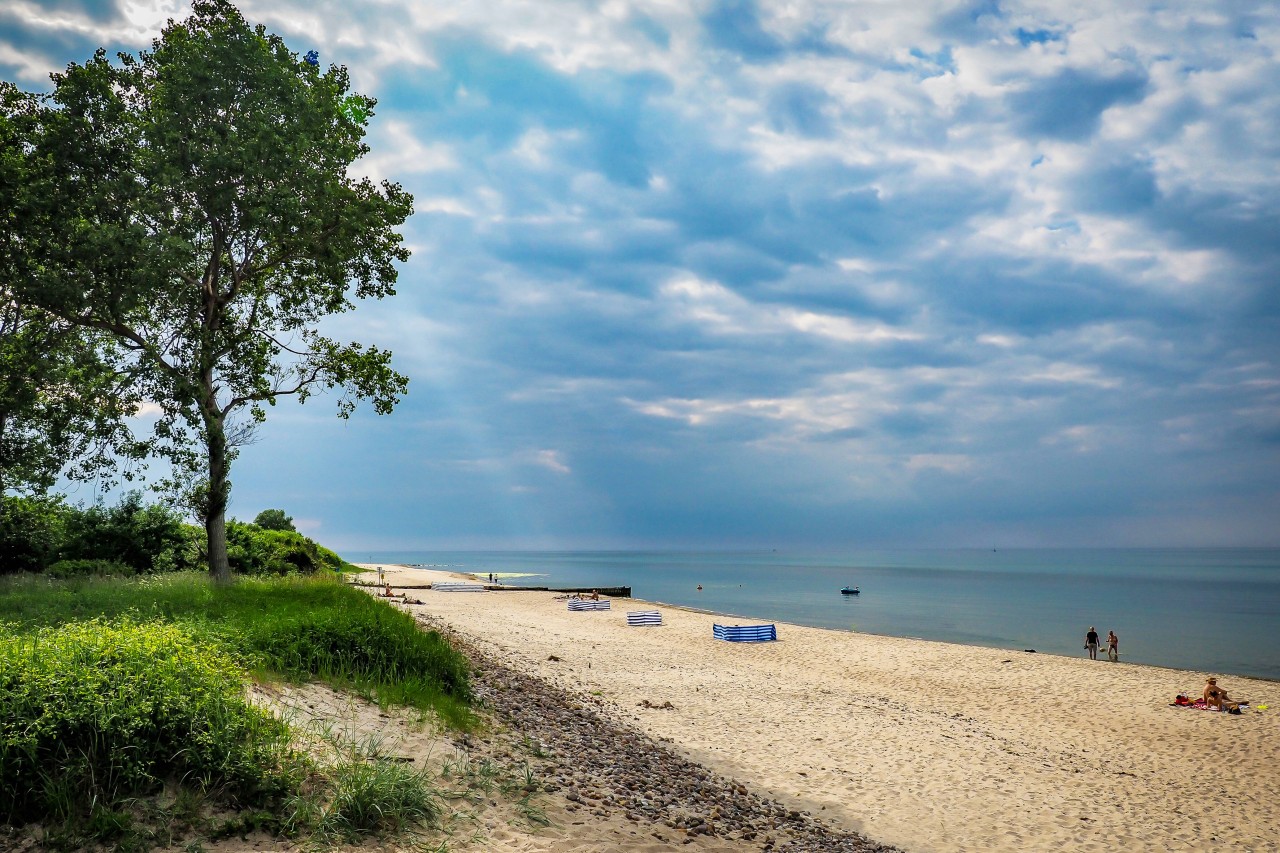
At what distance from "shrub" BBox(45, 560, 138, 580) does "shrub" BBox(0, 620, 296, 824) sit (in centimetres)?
1921

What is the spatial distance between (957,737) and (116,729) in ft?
60.9

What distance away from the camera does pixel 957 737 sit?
61.4 ft

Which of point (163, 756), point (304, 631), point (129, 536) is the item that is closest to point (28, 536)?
point (129, 536)

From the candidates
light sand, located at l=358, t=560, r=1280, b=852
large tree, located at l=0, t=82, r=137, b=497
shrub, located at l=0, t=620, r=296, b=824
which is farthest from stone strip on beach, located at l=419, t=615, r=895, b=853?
large tree, located at l=0, t=82, r=137, b=497

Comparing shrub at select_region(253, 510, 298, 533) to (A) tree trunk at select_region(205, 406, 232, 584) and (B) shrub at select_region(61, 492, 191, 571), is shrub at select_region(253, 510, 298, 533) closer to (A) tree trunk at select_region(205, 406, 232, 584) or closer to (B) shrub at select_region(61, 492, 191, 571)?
(B) shrub at select_region(61, 492, 191, 571)

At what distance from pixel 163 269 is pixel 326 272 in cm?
491

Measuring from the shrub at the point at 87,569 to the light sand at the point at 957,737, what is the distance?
12.2m

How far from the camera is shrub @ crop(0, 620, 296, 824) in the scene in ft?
21.0

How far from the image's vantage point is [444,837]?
7309mm

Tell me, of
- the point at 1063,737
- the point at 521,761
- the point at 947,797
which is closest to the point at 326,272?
the point at 521,761

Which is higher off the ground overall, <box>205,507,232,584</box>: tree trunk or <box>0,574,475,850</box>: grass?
<box>205,507,232,584</box>: tree trunk

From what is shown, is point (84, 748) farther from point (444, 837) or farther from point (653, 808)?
point (653, 808)

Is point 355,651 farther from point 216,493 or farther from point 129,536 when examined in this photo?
point 129,536

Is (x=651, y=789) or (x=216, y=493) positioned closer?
(x=651, y=789)
